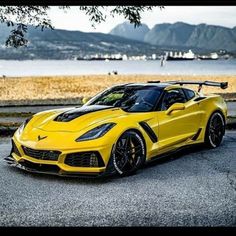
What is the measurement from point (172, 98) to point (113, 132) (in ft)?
6.01

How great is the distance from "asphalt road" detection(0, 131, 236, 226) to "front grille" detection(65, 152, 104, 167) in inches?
10.8

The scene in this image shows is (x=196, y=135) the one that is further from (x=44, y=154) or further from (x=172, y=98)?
(x=44, y=154)

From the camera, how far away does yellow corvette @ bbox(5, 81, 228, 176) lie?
6.32 m

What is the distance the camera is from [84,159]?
249 inches

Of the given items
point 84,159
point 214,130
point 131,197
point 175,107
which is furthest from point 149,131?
point 214,130

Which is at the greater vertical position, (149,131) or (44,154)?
(149,131)

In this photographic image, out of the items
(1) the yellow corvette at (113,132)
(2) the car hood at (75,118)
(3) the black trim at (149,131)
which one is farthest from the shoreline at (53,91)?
(3) the black trim at (149,131)

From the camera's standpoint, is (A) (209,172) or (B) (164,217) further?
(A) (209,172)

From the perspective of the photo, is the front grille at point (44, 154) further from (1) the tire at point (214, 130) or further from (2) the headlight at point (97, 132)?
(1) the tire at point (214, 130)

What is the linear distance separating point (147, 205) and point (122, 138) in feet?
4.70

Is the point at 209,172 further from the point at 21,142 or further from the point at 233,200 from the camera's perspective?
the point at 21,142
